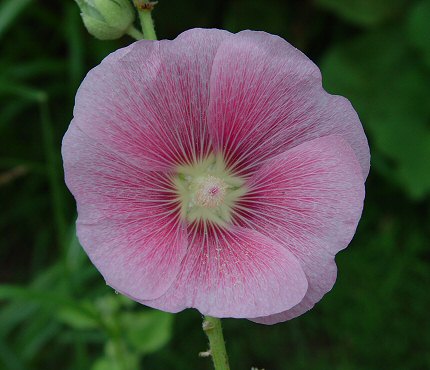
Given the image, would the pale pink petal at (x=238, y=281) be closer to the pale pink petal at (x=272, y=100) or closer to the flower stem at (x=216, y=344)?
the flower stem at (x=216, y=344)

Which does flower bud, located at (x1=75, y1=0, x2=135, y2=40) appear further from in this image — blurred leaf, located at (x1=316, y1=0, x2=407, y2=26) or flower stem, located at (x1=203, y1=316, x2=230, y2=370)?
blurred leaf, located at (x1=316, y1=0, x2=407, y2=26)

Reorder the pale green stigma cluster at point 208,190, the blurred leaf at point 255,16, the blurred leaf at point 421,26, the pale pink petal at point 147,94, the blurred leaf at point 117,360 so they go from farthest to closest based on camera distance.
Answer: the blurred leaf at point 255,16
the blurred leaf at point 421,26
the blurred leaf at point 117,360
the pale green stigma cluster at point 208,190
the pale pink petal at point 147,94

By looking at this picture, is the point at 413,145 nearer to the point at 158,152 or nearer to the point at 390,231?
the point at 390,231

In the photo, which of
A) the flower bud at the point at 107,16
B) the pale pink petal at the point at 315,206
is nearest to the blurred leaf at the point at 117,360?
the pale pink petal at the point at 315,206

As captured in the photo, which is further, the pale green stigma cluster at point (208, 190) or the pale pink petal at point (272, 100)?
the pale green stigma cluster at point (208, 190)

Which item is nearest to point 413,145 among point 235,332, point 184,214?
point 235,332

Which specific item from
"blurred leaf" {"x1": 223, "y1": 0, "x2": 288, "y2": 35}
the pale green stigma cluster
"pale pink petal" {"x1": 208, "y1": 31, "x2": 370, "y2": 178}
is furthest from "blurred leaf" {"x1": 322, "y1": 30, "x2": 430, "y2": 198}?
"pale pink petal" {"x1": 208, "y1": 31, "x2": 370, "y2": 178}

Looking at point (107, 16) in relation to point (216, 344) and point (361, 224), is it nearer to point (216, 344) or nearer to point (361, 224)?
point (216, 344)
